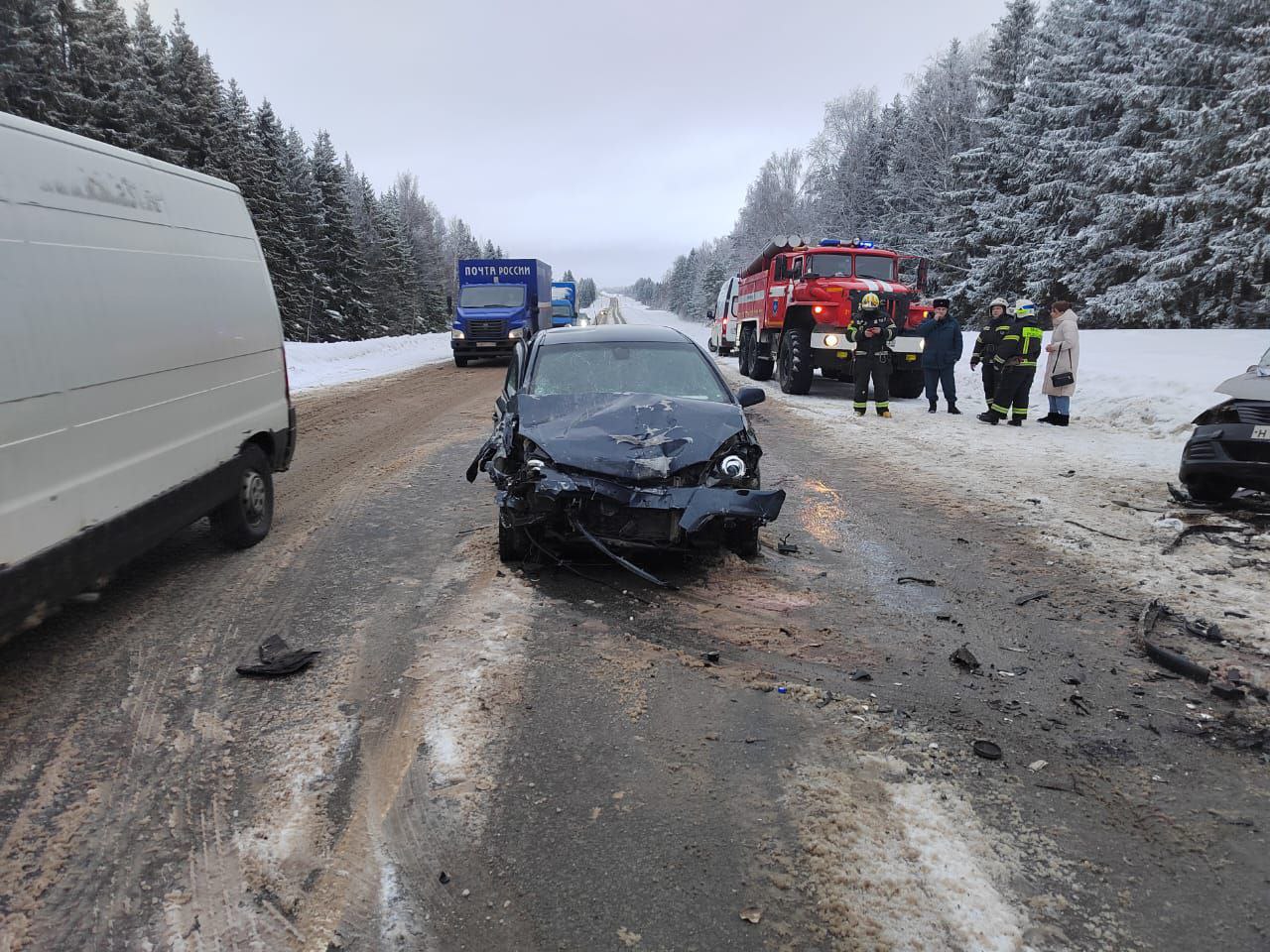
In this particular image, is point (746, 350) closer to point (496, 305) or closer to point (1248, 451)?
point (496, 305)

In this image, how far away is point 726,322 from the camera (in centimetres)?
2553

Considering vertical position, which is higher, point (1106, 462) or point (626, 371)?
point (626, 371)

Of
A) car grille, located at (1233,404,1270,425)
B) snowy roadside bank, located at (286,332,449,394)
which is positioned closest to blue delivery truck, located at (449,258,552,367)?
snowy roadside bank, located at (286,332,449,394)

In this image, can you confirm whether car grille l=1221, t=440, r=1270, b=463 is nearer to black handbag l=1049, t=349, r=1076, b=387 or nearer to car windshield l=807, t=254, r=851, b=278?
black handbag l=1049, t=349, r=1076, b=387

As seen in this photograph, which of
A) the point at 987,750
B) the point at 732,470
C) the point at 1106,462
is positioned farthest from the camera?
the point at 1106,462

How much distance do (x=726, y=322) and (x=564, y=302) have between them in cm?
1635

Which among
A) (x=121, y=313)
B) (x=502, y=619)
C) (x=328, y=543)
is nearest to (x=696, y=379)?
(x=502, y=619)

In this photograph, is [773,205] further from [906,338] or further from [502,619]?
[502,619]

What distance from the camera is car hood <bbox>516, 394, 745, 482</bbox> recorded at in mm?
4406

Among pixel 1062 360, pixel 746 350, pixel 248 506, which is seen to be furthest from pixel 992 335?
pixel 248 506

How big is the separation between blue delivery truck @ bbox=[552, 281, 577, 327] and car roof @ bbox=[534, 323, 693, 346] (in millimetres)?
30844

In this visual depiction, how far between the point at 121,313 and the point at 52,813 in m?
2.30

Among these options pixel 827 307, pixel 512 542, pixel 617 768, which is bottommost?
pixel 617 768

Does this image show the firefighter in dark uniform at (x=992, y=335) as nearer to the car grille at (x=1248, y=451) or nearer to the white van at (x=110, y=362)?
the car grille at (x=1248, y=451)
